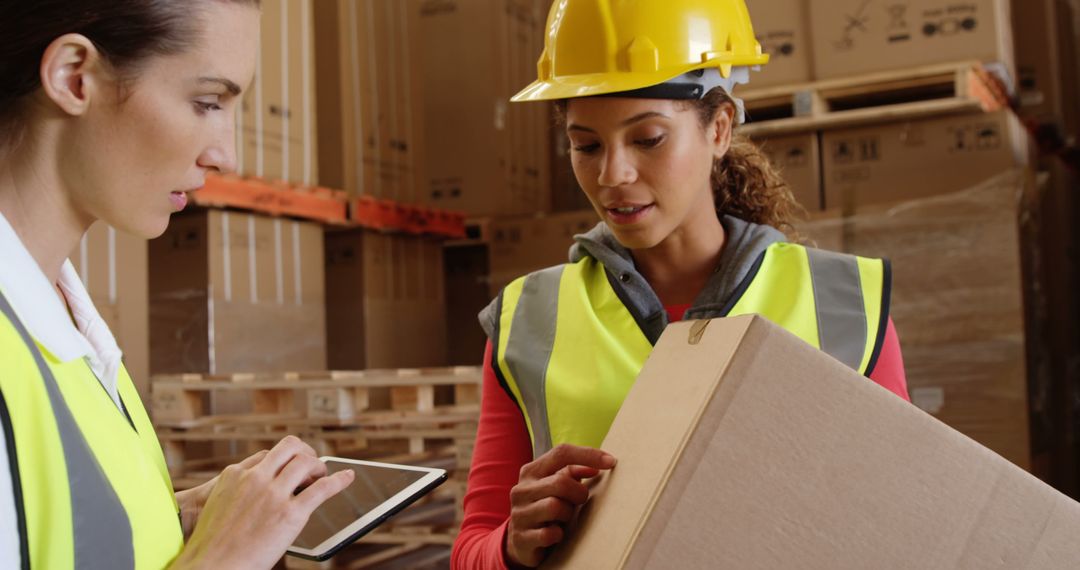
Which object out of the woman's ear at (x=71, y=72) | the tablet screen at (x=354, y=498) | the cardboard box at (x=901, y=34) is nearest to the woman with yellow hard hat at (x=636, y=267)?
the tablet screen at (x=354, y=498)

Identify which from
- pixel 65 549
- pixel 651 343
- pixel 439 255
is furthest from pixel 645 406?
pixel 439 255

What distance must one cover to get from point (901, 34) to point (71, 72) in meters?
3.42

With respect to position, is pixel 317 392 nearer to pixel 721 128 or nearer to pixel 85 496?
pixel 721 128

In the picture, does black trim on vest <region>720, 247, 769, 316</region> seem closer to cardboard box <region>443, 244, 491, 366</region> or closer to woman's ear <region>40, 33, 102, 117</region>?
woman's ear <region>40, 33, 102, 117</region>

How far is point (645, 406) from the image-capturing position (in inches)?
47.6

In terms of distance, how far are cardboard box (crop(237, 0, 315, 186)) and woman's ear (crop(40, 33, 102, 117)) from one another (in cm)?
303

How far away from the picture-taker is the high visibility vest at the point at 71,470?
0.88 m

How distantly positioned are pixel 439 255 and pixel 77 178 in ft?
13.8

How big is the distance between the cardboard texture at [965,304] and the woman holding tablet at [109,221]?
8.95 feet

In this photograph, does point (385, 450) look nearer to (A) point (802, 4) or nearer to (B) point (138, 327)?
(B) point (138, 327)

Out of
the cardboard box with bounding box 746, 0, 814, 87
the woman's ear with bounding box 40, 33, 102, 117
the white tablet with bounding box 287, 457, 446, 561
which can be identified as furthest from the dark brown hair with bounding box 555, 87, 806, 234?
the cardboard box with bounding box 746, 0, 814, 87

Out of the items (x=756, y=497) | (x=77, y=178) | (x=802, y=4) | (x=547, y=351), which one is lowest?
(x=756, y=497)

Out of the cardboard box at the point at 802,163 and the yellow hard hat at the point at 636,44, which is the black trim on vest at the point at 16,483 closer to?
the yellow hard hat at the point at 636,44

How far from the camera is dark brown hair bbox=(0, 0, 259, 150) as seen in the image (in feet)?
3.35
